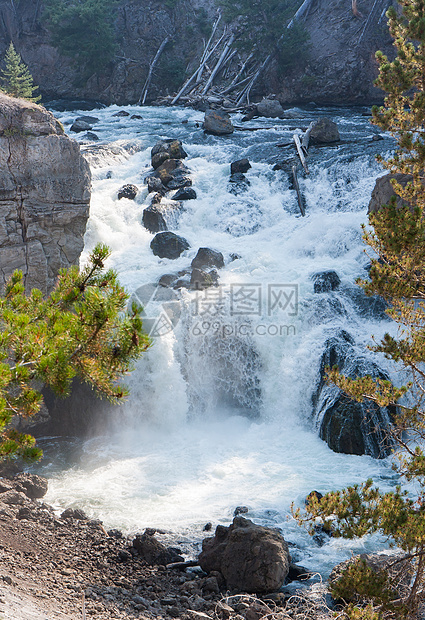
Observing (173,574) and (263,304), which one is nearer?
(173,574)

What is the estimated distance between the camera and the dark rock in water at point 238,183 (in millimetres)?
19594

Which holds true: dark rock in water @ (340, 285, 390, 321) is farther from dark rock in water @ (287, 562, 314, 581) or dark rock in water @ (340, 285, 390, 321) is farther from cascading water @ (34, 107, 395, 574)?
dark rock in water @ (287, 562, 314, 581)

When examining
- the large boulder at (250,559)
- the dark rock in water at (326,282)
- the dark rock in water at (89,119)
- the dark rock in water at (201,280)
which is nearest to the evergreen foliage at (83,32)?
the dark rock in water at (89,119)

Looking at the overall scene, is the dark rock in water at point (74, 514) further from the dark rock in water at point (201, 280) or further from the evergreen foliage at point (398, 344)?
the dark rock in water at point (201, 280)

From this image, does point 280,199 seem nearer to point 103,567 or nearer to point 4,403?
point 103,567

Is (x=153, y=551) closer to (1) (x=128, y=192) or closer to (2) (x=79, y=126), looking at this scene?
(1) (x=128, y=192)

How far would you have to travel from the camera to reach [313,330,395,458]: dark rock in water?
11.3 meters

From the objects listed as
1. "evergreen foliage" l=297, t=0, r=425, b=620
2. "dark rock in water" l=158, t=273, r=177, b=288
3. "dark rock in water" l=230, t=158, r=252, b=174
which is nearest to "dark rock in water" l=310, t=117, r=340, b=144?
→ "dark rock in water" l=230, t=158, r=252, b=174

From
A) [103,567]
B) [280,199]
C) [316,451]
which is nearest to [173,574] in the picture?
[103,567]

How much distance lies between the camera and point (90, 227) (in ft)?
56.7

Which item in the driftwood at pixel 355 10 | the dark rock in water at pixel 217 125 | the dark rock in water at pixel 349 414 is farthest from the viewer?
the driftwood at pixel 355 10

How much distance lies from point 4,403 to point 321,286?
1148 cm

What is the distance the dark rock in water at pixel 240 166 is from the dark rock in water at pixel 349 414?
10.1 m

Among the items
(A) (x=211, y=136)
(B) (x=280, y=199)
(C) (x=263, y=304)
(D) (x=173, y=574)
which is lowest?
(D) (x=173, y=574)
